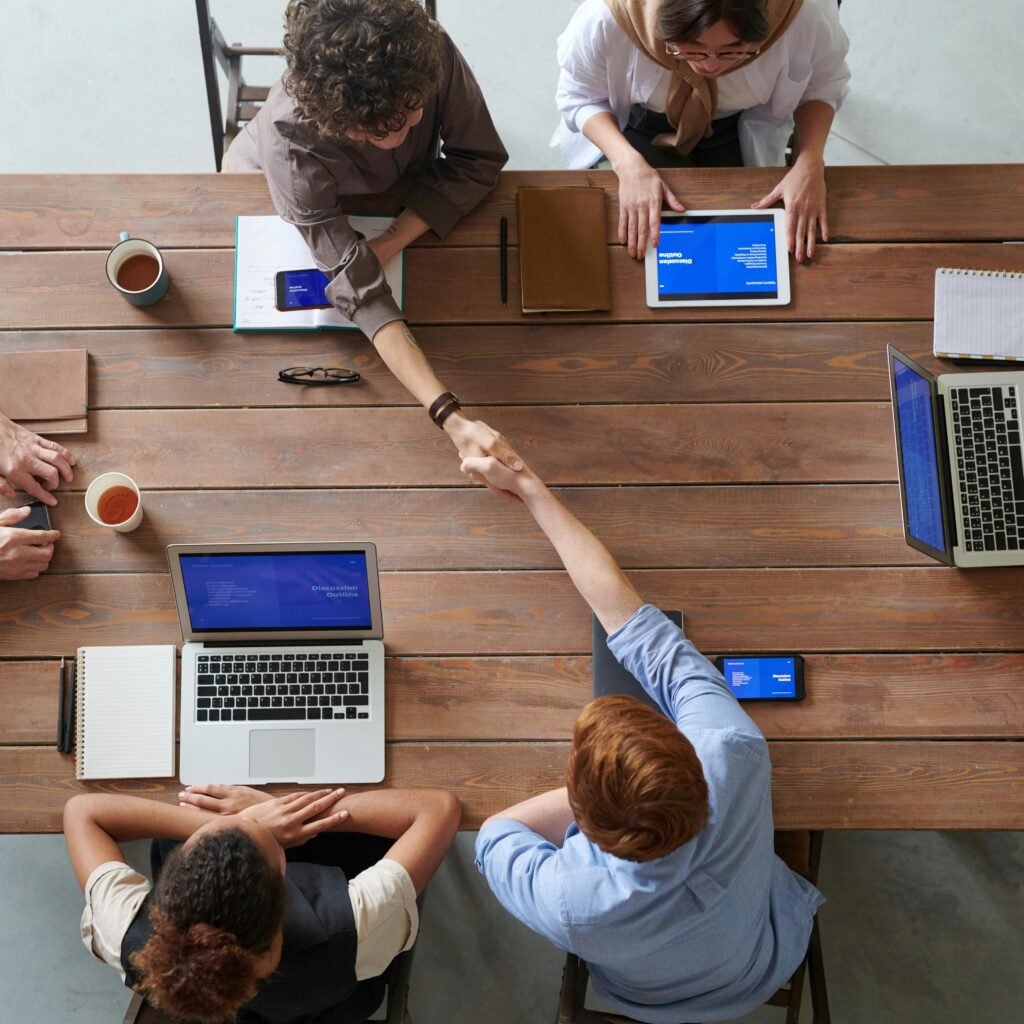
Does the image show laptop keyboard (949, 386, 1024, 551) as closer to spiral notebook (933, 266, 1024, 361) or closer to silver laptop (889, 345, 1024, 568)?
silver laptop (889, 345, 1024, 568)

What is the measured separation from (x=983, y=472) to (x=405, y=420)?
3.50 ft

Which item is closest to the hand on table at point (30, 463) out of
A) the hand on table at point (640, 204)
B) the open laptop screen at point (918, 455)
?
the hand on table at point (640, 204)

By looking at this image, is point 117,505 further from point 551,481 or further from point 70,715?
point 551,481

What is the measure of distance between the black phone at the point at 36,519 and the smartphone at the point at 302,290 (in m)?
0.58

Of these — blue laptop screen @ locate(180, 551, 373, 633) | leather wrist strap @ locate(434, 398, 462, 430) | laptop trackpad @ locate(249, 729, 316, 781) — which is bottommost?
laptop trackpad @ locate(249, 729, 316, 781)

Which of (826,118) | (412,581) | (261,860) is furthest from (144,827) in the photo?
(826,118)

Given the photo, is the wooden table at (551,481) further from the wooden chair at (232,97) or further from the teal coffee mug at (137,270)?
the wooden chair at (232,97)

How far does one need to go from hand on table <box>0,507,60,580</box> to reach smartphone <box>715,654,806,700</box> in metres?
1.24

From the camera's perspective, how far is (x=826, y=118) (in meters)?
1.98

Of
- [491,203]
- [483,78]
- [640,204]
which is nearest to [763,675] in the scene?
[640,204]

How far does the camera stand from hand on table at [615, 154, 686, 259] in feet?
6.08

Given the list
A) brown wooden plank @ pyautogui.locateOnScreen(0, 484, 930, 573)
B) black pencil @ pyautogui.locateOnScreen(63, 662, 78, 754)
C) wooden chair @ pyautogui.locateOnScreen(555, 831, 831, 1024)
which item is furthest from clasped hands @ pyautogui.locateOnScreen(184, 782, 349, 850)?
wooden chair @ pyautogui.locateOnScreen(555, 831, 831, 1024)

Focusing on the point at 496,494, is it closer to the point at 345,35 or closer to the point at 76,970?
the point at 345,35

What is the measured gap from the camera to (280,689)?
1.68 m
